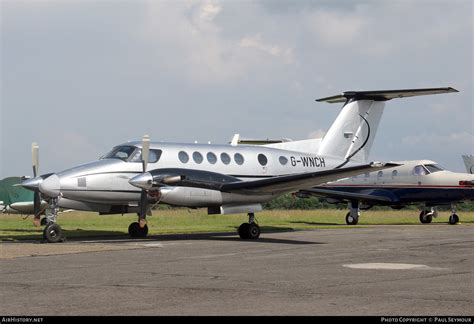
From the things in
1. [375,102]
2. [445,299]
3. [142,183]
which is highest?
[375,102]

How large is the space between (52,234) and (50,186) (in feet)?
4.71

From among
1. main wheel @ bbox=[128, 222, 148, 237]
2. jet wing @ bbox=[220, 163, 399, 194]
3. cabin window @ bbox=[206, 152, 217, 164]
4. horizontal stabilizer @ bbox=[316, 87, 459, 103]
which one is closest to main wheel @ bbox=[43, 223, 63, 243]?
main wheel @ bbox=[128, 222, 148, 237]

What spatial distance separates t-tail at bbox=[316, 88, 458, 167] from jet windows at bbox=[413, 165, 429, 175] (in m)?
9.32

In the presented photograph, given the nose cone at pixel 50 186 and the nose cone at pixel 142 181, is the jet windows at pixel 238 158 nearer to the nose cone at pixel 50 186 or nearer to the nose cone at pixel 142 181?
the nose cone at pixel 142 181

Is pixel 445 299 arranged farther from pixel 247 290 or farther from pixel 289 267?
pixel 289 267

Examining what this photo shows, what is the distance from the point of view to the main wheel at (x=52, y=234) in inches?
868

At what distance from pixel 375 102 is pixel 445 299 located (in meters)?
20.3

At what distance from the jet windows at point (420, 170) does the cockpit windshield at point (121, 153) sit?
64.2 ft

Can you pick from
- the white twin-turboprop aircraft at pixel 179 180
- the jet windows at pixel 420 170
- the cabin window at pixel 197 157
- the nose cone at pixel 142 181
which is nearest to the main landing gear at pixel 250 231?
the white twin-turboprop aircraft at pixel 179 180

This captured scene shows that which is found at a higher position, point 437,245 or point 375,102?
point 375,102

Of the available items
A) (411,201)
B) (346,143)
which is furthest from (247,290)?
(411,201)

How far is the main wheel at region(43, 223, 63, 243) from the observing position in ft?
72.3

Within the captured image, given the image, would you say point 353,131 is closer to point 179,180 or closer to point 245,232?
point 245,232

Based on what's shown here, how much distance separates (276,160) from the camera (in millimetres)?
27297
